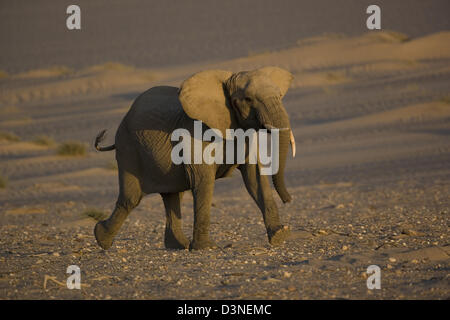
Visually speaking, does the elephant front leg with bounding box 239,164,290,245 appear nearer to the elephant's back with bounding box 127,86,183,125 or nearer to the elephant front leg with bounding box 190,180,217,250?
the elephant front leg with bounding box 190,180,217,250

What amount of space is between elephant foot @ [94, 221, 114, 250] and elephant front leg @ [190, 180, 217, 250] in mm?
1140

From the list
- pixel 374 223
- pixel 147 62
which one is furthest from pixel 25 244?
pixel 147 62

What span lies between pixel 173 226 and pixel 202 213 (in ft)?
2.73

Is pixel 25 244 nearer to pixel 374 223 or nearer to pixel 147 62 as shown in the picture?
pixel 374 223

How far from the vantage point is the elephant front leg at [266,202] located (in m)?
9.85

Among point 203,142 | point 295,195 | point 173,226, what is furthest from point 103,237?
point 295,195

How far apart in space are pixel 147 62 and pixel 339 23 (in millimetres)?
13712

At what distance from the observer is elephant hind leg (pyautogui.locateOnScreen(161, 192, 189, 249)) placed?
10.6m

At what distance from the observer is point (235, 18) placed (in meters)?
67.4

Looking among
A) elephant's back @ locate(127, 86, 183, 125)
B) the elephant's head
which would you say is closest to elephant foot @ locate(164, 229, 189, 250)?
elephant's back @ locate(127, 86, 183, 125)

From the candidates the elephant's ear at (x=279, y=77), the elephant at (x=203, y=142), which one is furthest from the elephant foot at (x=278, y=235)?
the elephant's ear at (x=279, y=77)

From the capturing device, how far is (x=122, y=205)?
10.6 metres

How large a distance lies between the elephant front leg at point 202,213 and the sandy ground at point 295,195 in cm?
17

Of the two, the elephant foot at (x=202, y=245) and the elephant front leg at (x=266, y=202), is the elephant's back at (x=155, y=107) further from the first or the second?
the elephant foot at (x=202, y=245)
